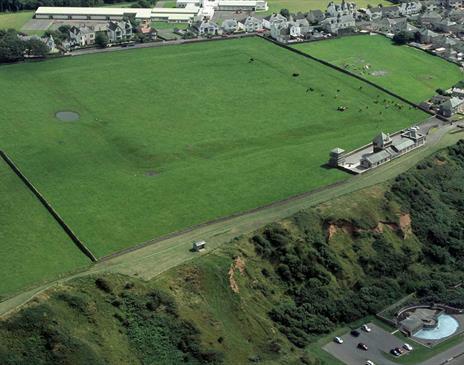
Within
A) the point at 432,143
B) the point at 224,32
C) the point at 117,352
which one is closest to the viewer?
the point at 117,352

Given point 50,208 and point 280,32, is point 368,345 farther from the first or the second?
point 280,32

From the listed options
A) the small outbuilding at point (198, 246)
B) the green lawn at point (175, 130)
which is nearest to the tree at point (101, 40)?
the green lawn at point (175, 130)

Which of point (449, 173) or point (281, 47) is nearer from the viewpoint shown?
point (449, 173)

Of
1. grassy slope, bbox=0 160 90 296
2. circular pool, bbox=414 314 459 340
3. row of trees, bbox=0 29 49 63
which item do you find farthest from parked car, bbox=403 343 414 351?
row of trees, bbox=0 29 49 63

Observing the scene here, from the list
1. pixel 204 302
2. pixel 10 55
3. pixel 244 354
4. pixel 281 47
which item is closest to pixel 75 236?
pixel 204 302

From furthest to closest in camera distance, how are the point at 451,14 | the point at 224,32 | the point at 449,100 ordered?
1. the point at 451,14
2. the point at 224,32
3. the point at 449,100

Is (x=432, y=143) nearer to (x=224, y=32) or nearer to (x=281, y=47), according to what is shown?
(x=281, y=47)

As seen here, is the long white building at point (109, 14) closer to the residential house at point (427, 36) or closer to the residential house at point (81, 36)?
the residential house at point (81, 36)
